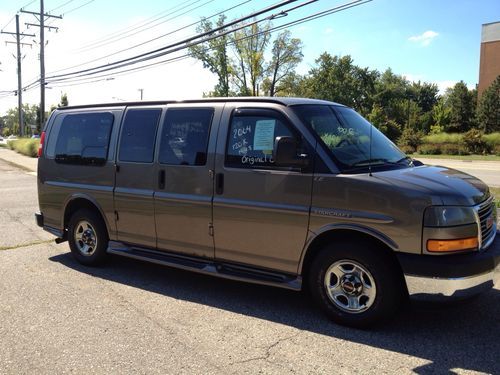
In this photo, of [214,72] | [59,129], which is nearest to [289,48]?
[214,72]

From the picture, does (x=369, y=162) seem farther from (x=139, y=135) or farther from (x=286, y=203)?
(x=139, y=135)

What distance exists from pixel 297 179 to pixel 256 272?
1021 mm

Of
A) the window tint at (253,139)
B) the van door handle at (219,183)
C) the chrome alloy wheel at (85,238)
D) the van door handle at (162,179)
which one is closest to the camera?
the window tint at (253,139)

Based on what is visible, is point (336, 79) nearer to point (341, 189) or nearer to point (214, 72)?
point (214, 72)

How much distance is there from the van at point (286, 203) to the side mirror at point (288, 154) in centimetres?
1

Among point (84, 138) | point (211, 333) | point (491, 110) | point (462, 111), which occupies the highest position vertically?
point (462, 111)

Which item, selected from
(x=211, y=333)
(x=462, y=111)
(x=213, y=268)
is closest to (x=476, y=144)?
(x=462, y=111)

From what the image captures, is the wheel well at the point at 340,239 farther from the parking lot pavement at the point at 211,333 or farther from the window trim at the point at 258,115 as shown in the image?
the window trim at the point at 258,115

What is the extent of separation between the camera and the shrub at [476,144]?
123ft

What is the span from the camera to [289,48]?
6412 centimetres

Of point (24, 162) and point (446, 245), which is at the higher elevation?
point (446, 245)

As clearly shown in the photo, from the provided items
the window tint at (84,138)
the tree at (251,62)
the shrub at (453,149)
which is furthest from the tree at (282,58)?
the window tint at (84,138)

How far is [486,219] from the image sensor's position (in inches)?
167

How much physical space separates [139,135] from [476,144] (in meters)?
37.2
